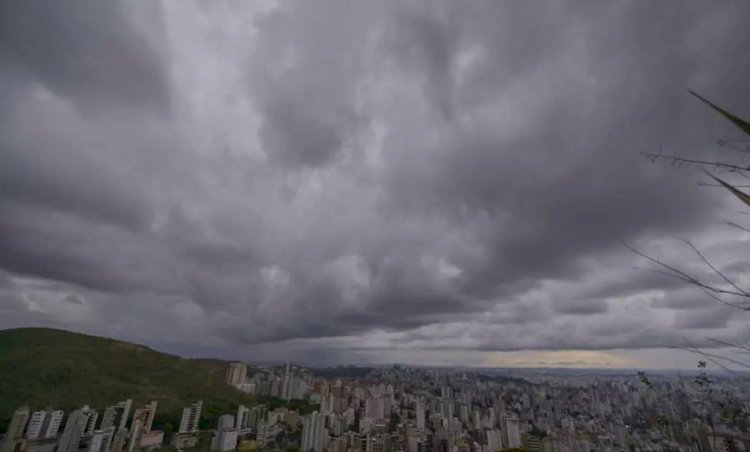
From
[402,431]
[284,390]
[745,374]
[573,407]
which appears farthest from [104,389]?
[745,374]

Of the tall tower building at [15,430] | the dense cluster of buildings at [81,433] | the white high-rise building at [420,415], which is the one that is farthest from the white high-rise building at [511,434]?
the tall tower building at [15,430]

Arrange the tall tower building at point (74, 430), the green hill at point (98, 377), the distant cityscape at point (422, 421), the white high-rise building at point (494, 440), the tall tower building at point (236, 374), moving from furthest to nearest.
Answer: the tall tower building at point (236, 374) < the white high-rise building at point (494, 440) < the green hill at point (98, 377) < the tall tower building at point (74, 430) < the distant cityscape at point (422, 421)

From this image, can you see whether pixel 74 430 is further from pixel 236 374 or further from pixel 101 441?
pixel 236 374

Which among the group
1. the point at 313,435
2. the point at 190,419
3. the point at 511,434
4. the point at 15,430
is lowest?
the point at 511,434

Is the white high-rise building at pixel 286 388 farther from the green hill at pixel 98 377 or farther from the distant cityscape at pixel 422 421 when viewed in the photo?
the green hill at pixel 98 377

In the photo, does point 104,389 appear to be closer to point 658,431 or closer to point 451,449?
point 451,449

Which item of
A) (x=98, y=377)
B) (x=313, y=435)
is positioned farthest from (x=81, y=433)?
(x=313, y=435)

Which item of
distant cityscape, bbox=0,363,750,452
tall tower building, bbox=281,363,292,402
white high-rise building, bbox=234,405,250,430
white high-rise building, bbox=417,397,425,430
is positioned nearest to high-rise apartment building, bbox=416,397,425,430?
white high-rise building, bbox=417,397,425,430

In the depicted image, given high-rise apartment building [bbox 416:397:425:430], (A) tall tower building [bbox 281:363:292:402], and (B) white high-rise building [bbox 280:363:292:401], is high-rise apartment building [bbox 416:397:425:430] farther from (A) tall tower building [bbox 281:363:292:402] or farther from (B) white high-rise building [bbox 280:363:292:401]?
(B) white high-rise building [bbox 280:363:292:401]
